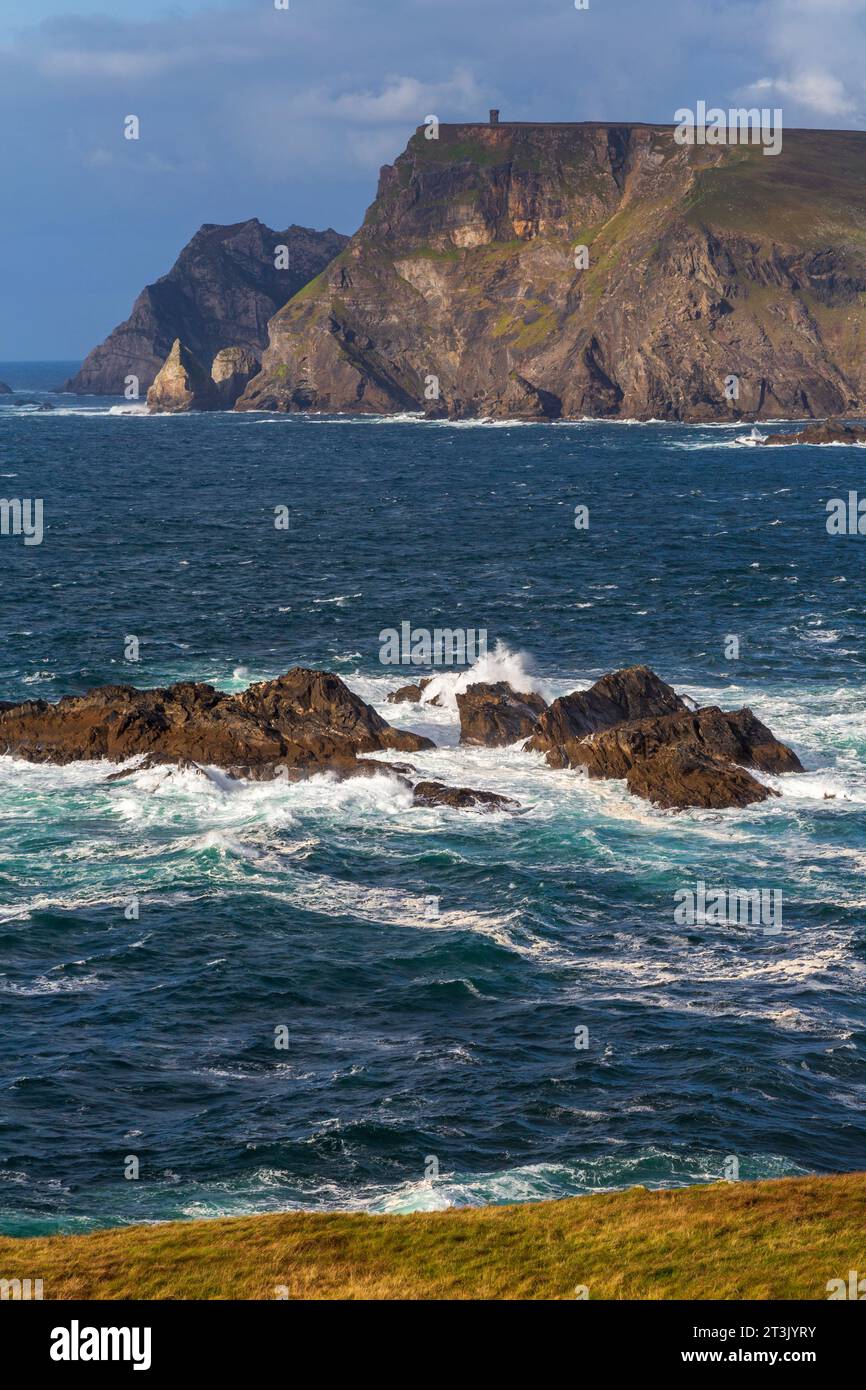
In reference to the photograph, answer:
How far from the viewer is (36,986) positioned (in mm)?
46656

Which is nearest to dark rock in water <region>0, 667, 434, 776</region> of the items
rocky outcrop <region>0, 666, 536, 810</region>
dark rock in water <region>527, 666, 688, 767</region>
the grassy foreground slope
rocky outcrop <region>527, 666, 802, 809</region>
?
rocky outcrop <region>0, 666, 536, 810</region>

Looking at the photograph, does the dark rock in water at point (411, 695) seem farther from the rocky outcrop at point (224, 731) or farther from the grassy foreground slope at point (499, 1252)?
the grassy foreground slope at point (499, 1252)

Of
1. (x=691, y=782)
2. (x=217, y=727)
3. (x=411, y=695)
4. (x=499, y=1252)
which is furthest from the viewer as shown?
(x=411, y=695)

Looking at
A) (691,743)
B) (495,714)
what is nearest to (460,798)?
(691,743)

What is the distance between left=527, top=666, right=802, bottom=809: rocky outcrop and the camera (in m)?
62.2

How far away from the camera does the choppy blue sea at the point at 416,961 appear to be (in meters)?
37.0

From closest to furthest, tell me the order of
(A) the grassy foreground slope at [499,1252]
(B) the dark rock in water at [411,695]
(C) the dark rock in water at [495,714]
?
(A) the grassy foreground slope at [499,1252]
(C) the dark rock in water at [495,714]
(B) the dark rock in water at [411,695]

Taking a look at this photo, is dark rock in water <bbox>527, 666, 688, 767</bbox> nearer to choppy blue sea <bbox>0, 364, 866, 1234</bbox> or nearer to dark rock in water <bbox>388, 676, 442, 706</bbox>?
choppy blue sea <bbox>0, 364, 866, 1234</bbox>

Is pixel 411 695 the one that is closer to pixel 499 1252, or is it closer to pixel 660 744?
pixel 660 744

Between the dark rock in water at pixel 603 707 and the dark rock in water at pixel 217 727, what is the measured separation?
5.50m

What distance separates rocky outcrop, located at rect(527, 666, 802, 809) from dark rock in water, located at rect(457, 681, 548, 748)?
1.88 meters

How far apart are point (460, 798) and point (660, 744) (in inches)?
363

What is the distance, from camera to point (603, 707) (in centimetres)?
6931

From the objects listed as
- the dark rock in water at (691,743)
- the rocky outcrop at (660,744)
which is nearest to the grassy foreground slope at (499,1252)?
the rocky outcrop at (660,744)
